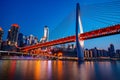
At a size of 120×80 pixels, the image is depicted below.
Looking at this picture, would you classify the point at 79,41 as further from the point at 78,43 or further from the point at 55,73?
the point at 55,73

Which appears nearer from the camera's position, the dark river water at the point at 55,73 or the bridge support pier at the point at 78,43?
the dark river water at the point at 55,73

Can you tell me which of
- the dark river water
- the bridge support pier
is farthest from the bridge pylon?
the dark river water

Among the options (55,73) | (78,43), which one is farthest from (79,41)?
(55,73)

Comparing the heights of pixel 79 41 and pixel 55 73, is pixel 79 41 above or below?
above

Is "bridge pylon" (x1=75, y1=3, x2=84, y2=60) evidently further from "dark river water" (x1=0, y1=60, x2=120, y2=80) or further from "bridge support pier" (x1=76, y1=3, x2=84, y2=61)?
"dark river water" (x1=0, y1=60, x2=120, y2=80)

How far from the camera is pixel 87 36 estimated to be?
37469 millimetres

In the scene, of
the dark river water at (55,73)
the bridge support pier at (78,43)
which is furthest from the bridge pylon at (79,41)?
the dark river water at (55,73)

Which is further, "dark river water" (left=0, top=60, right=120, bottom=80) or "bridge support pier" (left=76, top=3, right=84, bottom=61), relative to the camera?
"bridge support pier" (left=76, top=3, right=84, bottom=61)

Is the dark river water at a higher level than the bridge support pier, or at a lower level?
lower

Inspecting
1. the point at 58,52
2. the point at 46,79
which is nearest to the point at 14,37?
the point at 58,52

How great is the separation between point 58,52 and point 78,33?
197 ft

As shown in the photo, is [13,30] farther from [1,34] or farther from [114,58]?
[114,58]

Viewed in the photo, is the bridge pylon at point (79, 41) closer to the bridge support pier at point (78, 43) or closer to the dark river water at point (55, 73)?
the bridge support pier at point (78, 43)

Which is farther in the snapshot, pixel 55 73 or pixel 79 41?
pixel 79 41
